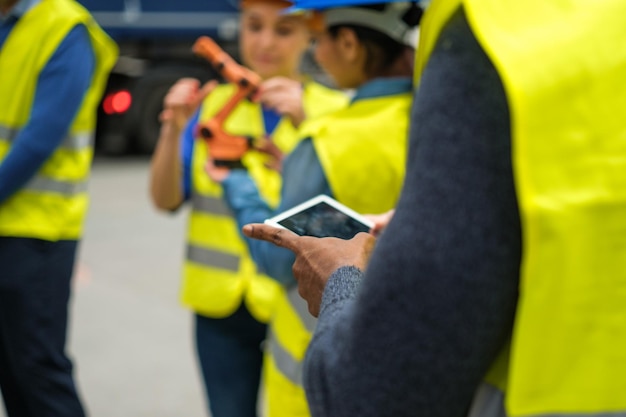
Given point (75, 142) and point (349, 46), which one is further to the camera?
point (75, 142)

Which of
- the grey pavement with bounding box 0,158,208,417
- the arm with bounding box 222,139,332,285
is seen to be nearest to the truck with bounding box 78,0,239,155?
the grey pavement with bounding box 0,158,208,417

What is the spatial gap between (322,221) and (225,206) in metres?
1.19

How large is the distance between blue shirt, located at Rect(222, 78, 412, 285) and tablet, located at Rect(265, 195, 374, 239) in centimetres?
40

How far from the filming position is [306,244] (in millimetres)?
1151

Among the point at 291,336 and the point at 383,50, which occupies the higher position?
the point at 383,50

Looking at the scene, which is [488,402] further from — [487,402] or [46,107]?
[46,107]

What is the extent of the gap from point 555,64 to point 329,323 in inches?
14.5

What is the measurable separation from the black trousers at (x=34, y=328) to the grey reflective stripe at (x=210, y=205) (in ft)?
1.20

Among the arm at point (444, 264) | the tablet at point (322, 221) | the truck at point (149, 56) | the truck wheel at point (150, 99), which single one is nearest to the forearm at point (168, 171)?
the tablet at point (322, 221)

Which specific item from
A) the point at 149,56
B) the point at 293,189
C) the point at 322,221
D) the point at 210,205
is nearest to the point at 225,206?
the point at 210,205

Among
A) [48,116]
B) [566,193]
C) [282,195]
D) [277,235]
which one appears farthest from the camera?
[48,116]

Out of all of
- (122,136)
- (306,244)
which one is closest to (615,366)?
(306,244)

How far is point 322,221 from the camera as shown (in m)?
1.29

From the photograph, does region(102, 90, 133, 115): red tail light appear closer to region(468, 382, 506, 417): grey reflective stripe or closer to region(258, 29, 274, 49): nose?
region(258, 29, 274, 49): nose
